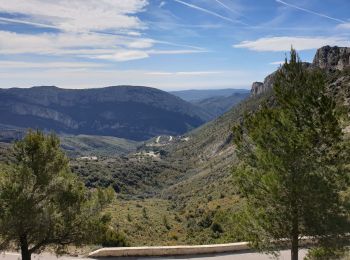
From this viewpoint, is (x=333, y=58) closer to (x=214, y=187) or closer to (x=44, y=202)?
(x=214, y=187)

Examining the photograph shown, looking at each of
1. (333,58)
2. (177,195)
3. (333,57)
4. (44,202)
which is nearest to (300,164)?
(44,202)

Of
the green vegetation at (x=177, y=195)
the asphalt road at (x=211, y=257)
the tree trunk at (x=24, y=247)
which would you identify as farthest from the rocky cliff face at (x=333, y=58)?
the tree trunk at (x=24, y=247)

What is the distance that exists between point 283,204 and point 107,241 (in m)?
14.0

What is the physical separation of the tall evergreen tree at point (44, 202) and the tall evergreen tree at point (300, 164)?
627 centimetres

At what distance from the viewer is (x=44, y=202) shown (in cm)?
1524

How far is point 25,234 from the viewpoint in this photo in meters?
15.1

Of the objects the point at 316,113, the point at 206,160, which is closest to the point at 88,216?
the point at 316,113

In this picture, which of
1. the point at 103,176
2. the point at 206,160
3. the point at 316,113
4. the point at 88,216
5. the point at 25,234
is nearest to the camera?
the point at 316,113

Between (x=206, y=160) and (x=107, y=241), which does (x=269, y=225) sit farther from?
(x=206, y=160)

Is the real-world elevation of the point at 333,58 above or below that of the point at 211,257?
above

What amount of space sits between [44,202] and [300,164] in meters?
8.88

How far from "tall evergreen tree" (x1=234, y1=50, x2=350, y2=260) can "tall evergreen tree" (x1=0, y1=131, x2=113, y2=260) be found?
20.6ft

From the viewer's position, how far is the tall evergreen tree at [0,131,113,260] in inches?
564

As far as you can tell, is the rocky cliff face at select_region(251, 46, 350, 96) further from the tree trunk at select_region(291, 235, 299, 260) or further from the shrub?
the tree trunk at select_region(291, 235, 299, 260)
